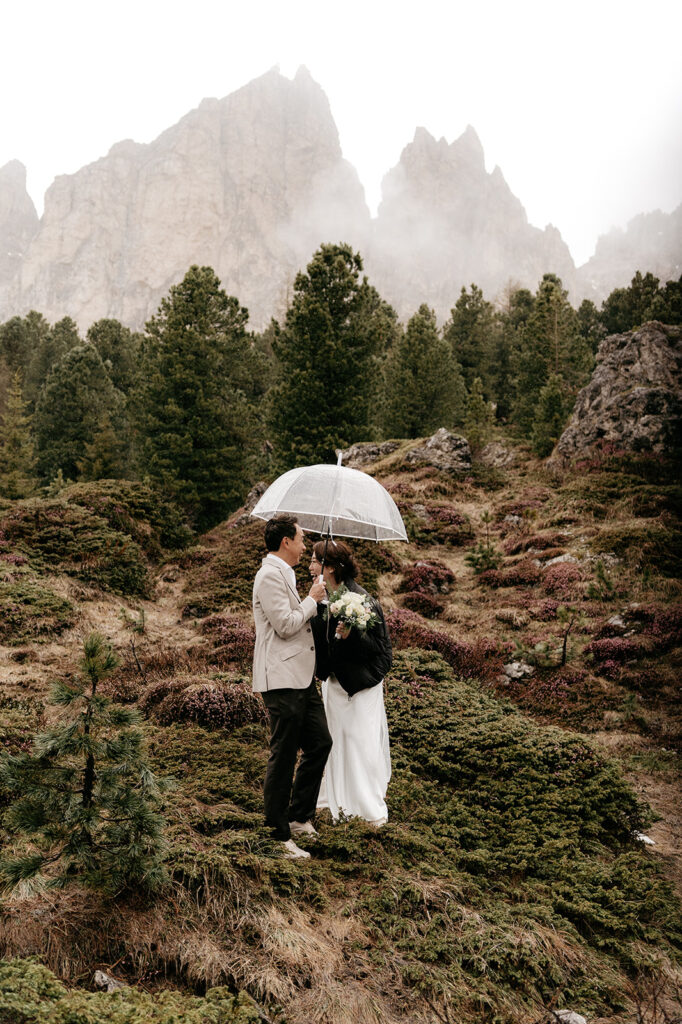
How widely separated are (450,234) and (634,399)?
159811mm

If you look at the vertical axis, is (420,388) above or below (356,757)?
above

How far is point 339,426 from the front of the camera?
2070 cm

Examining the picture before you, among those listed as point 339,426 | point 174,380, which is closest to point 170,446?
point 174,380

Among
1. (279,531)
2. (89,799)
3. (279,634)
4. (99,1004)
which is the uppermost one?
(279,531)

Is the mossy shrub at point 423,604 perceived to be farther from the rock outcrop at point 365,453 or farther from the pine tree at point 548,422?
the pine tree at point 548,422

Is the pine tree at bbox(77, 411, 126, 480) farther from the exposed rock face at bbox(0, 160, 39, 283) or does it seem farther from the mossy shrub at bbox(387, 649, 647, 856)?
the exposed rock face at bbox(0, 160, 39, 283)

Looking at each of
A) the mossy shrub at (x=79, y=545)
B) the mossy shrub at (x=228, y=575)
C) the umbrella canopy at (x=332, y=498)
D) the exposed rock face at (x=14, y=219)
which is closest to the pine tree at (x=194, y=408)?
the mossy shrub at (x=228, y=575)

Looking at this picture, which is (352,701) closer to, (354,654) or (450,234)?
(354,654)

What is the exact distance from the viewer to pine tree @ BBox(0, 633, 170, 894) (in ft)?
9.50

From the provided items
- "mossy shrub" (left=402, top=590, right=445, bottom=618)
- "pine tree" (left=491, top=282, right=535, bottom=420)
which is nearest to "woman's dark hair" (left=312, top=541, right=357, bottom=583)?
"mossy shrub" (left=402, top=590, right=445, bottom=618)

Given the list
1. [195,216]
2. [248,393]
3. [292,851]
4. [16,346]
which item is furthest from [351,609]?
[195,216]

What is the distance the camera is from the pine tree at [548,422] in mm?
21672

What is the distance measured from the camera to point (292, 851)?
13.4 ft

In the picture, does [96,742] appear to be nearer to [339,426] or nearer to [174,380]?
[339,426]
